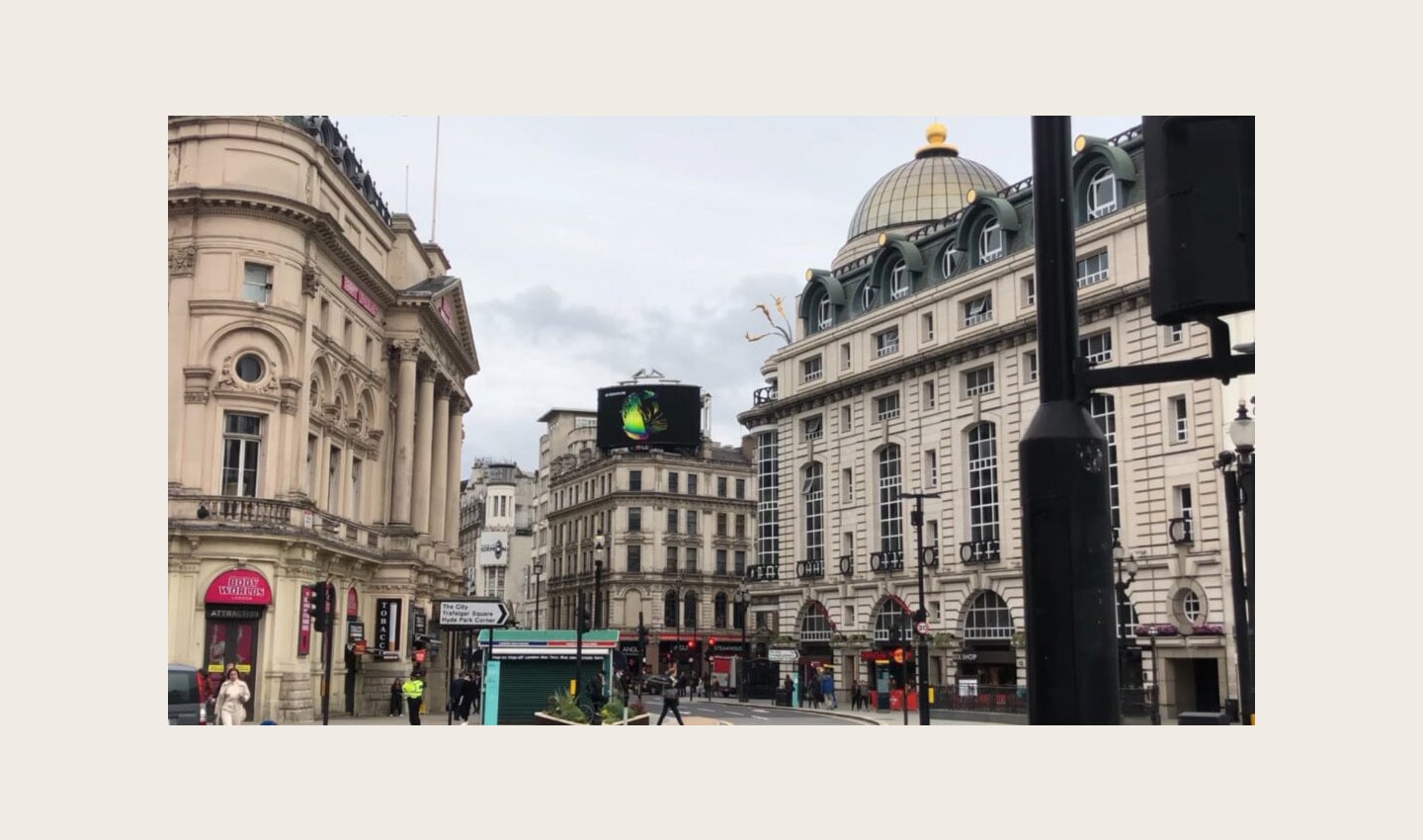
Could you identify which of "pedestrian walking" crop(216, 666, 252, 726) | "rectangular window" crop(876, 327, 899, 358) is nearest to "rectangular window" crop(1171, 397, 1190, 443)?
"rectangular window" crop(876, 327, 899, 358)

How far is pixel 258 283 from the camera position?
4119 centimetres

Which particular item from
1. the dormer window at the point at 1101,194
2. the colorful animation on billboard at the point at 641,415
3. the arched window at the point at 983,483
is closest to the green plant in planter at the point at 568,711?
the arched window at the point at 983,483

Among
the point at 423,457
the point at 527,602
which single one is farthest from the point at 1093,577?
the point at 527,602

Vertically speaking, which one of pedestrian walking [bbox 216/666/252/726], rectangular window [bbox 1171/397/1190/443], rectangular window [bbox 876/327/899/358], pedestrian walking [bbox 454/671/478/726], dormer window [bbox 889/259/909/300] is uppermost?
dormer window [bbox 889/259/909/300]

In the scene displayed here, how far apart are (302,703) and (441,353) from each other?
23.5m

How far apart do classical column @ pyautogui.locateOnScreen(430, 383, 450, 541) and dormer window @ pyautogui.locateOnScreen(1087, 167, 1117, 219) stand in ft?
95.5

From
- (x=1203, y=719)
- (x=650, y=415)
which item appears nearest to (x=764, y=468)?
(x=650, y=415)

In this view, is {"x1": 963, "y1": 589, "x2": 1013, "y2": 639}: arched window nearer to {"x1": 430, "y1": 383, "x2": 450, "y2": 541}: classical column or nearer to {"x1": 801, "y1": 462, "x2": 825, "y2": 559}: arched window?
{"x1": 801, "y1": 462, "x2": 825, "y2": 559}: arched window

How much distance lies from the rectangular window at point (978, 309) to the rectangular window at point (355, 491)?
27647mm

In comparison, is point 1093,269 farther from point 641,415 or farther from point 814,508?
point 641,415

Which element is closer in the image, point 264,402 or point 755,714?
point 264,402

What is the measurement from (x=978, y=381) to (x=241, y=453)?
3311 centimetres

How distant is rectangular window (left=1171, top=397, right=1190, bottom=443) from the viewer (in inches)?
1981

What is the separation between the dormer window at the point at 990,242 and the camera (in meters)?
61.3
